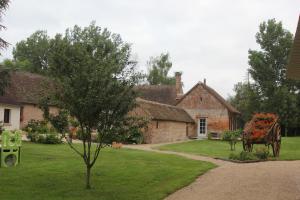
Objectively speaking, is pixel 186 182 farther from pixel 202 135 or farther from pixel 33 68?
pixel 33 68

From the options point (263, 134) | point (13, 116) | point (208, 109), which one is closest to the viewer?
point (263, 134)

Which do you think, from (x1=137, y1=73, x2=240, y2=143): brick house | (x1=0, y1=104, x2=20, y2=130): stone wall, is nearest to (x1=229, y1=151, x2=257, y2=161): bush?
(x1=0, y1=104, x2=20, y2=130): stone wall

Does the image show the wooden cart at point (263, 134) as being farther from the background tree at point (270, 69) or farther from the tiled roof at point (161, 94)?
the tiled roof at point (161, 94)

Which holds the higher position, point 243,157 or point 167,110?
point 167,110

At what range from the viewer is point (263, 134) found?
22500 mm

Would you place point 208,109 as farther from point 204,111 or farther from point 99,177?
point 99,177

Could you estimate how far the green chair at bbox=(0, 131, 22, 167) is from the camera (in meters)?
16.6

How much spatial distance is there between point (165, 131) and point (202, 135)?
1001 cm

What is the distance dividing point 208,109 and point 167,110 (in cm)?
747

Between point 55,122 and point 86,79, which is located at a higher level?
point 86,79

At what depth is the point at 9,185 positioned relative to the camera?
12383mm

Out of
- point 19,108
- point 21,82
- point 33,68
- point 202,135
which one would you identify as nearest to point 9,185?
point 19,108

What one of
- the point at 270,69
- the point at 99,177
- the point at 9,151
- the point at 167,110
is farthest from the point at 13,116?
the point at 270,69

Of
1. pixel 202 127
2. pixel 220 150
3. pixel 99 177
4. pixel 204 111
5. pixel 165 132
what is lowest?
pixel 99 177
